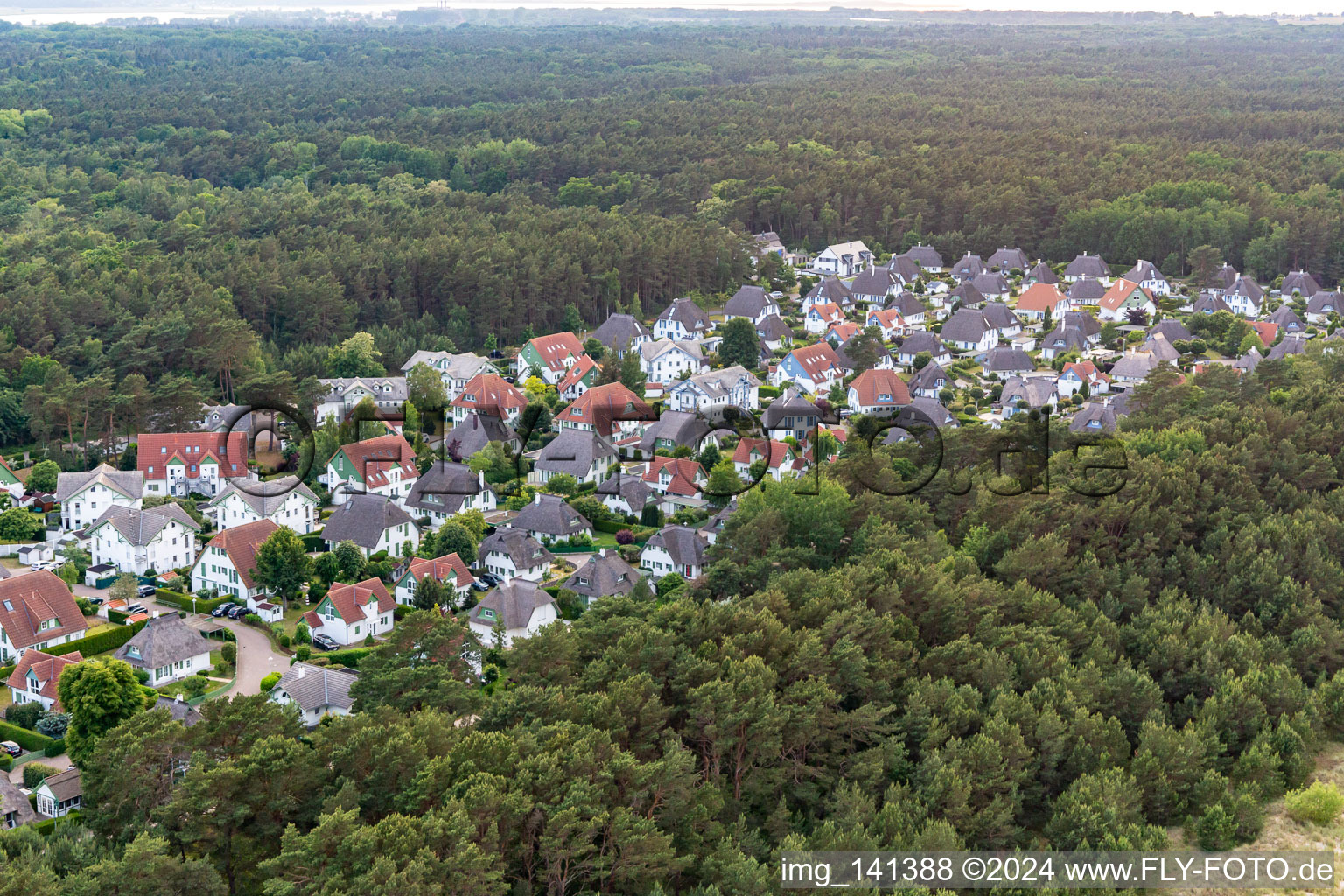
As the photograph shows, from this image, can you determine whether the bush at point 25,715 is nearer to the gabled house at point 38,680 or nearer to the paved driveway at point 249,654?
the gabled house at point 38,680

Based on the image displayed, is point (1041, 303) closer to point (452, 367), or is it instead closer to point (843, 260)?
point (843, 260)

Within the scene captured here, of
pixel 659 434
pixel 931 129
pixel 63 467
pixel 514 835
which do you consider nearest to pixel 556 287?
pixel 659 434

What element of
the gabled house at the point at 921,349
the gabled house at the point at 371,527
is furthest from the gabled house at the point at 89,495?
the gabled house at the point at 921,349

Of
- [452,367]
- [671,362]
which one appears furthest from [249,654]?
[671,362]

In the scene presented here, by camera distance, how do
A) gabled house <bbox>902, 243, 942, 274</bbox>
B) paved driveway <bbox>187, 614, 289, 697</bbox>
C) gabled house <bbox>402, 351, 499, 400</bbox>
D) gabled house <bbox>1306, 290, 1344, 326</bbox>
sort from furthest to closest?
gabled house <bbox>902, 243, 942, 274</bbox>, gabled house <bbox>1306, 290, 1344, 326</bbox>, gabled house <bbox>402, 351, 499, 400</bbox>, paved driveway <bbox>187, 614, 289, 697</bbox>

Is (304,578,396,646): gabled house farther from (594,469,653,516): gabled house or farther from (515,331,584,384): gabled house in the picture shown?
(515,331,584,384): gabled house

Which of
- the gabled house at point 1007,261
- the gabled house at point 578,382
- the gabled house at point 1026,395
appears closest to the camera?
the gabled house at point 1026,395

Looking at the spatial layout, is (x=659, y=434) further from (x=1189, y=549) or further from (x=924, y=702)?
(x=924, y=702)

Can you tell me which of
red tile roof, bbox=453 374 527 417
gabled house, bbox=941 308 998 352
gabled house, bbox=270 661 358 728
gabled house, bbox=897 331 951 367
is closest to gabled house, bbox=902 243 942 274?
gabled house, bbox=941 308 998 352
